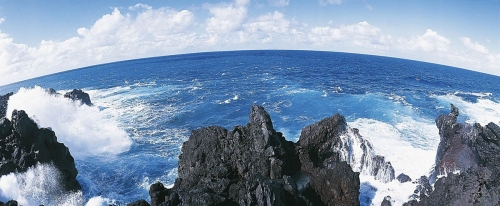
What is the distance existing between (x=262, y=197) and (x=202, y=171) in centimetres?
780

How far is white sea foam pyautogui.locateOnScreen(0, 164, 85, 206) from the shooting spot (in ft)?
86.4

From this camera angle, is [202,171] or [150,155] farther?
[150,155]

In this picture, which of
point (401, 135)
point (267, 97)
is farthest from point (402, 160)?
point (267, 97)

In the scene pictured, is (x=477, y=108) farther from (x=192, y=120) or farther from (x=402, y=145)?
(x=192, y=120)

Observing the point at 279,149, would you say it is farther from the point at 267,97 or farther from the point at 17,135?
the point at 267,97

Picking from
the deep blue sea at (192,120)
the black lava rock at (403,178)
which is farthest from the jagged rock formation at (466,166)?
the deep blue sea at (192,120)

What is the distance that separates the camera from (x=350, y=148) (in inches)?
1077

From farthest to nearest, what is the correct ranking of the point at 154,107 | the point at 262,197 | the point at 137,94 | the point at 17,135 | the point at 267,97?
the point at 137,94
the point at 267,97
the point at 154,107
the point at 17,135
the point at 262,197

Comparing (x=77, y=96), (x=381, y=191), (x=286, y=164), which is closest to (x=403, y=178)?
(x=381, y=191)

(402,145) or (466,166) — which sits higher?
(466,166)

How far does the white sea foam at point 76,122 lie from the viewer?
41062 millimetres

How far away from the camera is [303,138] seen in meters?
26.7

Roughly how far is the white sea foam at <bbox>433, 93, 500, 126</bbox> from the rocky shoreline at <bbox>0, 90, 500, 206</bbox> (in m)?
27.3

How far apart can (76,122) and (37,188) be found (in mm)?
25259
